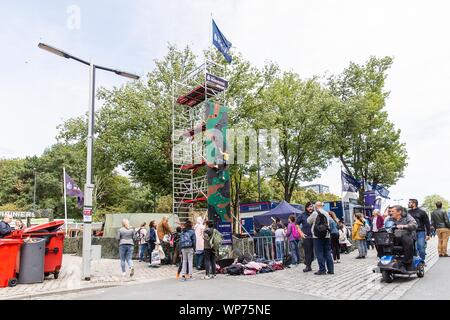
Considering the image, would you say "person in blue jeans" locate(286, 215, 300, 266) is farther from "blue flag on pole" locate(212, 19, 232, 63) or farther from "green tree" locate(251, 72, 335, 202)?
"green tree" locate(251, 72, 335, 202)

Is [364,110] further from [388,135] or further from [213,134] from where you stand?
[213,134]

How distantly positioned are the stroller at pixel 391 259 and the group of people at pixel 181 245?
4692mm

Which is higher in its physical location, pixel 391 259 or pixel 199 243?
pixel 199 243

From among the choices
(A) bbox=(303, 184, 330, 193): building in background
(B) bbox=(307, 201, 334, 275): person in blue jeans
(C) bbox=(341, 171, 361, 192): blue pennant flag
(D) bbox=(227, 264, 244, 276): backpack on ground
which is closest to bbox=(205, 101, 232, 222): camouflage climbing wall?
(D) bbox=(227, 264, 244, 276): backpack on ground

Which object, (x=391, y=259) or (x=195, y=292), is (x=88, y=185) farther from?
(x=391, y=259)

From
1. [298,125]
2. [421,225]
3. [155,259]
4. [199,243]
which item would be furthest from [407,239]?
[298,125]

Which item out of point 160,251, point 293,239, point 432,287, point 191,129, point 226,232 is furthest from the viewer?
point 191,129

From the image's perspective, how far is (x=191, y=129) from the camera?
22547 mm

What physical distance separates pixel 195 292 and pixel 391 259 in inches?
185

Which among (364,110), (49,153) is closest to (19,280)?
(364,110)

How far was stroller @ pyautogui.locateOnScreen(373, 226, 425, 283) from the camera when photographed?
28.8 feet

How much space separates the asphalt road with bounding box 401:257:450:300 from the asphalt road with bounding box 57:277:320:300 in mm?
1915

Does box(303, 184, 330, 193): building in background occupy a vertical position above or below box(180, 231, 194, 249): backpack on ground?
above
